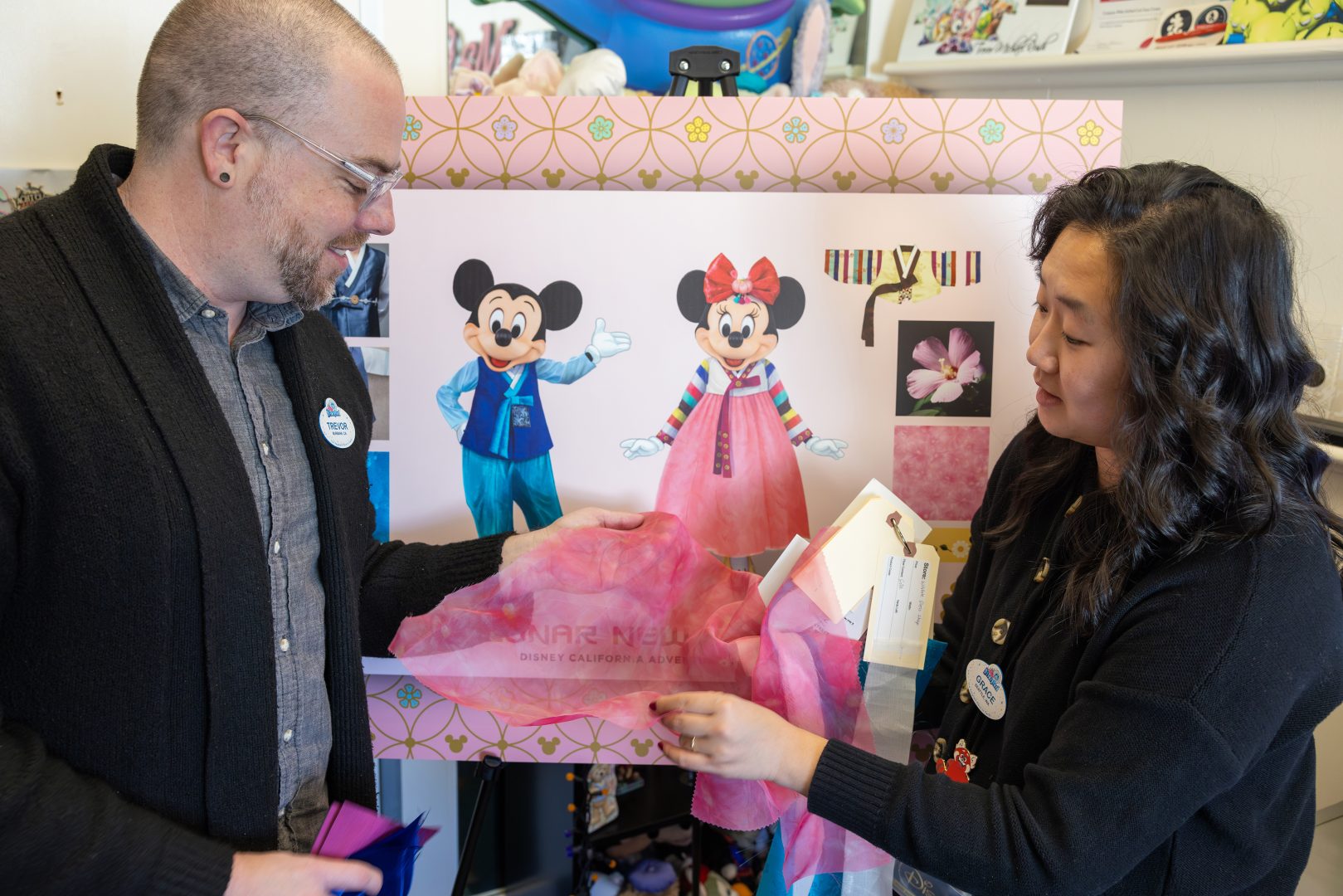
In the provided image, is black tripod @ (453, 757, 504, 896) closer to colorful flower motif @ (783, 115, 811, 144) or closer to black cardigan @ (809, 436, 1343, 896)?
black cardigan @ (809, 436, 1343, 896)

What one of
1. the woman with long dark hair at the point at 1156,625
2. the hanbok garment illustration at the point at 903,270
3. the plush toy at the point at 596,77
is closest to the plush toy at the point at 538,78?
the plush toy at the point at 596,77

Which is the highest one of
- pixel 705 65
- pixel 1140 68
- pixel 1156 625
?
pixel 1140 68

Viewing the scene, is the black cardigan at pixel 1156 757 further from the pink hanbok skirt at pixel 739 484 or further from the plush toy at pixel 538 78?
the plush toy at pixel 538 78

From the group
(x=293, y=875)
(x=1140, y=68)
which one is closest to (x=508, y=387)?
(x=293, y=875)

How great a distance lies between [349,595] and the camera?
3.70ft

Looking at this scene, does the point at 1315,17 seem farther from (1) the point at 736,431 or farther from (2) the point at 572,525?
(2) the point at 572,525

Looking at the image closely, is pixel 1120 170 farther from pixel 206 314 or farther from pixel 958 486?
pixel 206 314

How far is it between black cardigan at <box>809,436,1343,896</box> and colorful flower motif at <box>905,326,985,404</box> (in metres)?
0.44

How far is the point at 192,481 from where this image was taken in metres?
0.92

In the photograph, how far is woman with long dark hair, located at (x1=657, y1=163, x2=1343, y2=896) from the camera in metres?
0.88

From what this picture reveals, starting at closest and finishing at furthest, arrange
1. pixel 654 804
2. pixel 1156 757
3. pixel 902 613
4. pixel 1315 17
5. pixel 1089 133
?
pixel 1156 757 < pixel 902 613 < pixel 1089 133 < pixel 1315 17 < pixel 654 804

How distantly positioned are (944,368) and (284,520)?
0.88 metres

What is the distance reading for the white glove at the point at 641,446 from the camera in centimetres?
141

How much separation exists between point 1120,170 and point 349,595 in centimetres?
96
